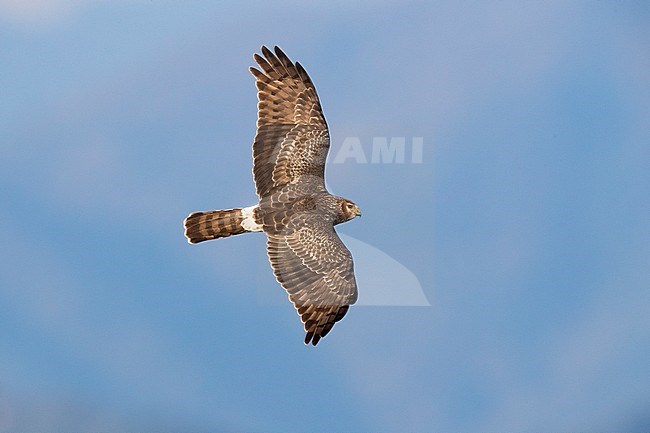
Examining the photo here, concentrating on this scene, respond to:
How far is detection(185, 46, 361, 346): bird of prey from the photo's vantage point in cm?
534

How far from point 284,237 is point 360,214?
0.44 m

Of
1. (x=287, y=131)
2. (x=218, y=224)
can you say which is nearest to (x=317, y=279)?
(x=218, y=224)

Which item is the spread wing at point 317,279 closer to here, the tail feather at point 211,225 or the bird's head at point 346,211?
the bird's head at point 346,211

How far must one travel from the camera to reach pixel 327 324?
536 cm

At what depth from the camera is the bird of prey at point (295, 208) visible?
17.5 feet

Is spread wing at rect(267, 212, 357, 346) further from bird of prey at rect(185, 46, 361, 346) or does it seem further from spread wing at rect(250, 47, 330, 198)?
spread wing at rect(250, 47, 330, 198)

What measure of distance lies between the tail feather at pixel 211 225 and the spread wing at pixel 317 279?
0.97ft

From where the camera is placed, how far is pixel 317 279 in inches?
210

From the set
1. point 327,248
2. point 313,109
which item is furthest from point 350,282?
point 313,109

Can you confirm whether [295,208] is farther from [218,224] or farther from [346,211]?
[218,224]

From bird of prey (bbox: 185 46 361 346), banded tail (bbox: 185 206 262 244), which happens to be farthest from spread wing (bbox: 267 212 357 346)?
banded tail (bbox: 185 206 262 244)

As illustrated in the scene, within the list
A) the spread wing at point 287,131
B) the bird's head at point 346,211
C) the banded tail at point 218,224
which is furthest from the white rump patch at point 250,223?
the bird's head at point 346,211

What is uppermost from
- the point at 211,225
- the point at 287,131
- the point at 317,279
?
the point at 287,131

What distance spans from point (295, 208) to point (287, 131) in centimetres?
43
